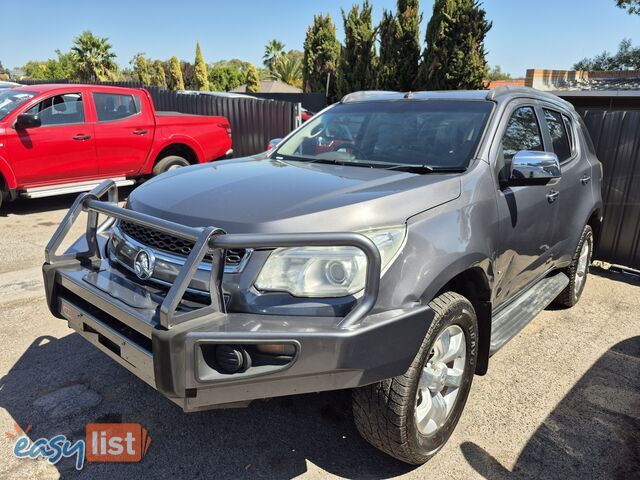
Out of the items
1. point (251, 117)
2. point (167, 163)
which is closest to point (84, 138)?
point (167, 163)

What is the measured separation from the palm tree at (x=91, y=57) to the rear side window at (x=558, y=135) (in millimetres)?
42647

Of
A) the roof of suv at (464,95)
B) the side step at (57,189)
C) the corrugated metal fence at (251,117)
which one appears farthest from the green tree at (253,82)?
the roof of suv at (464,95)

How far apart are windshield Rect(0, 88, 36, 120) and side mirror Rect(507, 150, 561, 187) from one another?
687cm

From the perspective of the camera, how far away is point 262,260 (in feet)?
6.83

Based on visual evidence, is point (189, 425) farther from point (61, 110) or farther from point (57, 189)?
point (61, 110)

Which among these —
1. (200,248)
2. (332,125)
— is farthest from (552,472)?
(332,125)

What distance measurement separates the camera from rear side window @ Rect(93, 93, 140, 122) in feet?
25.7

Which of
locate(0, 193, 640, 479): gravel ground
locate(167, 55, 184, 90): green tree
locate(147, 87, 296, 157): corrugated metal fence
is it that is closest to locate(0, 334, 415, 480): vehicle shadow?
locate(0, 193, 640, 479): gravel ground

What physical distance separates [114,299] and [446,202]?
5.29ft

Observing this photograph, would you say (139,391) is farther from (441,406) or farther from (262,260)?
(441,406)

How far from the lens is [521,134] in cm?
340

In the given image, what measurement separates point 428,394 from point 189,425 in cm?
133

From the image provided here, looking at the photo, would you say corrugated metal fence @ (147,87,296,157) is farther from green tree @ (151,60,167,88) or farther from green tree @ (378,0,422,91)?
green tree @ (151,60,167,88)

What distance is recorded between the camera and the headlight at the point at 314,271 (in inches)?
81.7
